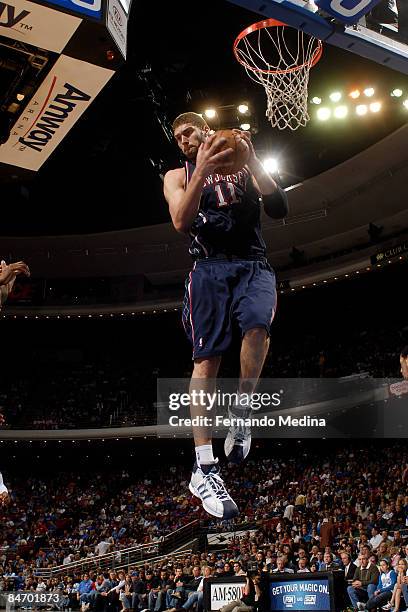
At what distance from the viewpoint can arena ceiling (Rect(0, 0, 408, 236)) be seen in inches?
585

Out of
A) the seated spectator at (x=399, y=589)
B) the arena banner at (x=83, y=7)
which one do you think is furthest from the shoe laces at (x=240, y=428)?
the seated spectator at (x=399, y=589)

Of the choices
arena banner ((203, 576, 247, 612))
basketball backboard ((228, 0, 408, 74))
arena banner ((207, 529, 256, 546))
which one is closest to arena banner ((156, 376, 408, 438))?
arena banner ((207, 529, 256, 546))

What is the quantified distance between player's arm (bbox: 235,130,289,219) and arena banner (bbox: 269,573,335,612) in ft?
23.8

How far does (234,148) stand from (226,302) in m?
0.80

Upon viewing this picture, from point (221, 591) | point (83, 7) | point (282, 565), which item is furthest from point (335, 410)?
point (83, 7)

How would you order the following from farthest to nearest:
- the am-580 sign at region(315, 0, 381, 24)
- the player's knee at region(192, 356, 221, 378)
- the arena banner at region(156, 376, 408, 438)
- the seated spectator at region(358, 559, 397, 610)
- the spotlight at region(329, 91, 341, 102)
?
1. the arena banner at region(156, 376, 408, 438)
2. the spotlight at region(329, 91, 341, 102)
3. the seated spectator at region(358, 559, 397, 610)
4. the am-580 sign at region(315, 0, 381, 24)
5. the player's knee at region(192, 356, 221, 378)

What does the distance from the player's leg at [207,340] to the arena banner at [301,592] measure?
6.69 meters

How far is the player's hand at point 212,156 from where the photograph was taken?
10.6 ft

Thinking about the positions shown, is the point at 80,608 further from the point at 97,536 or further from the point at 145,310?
the point at 145,310

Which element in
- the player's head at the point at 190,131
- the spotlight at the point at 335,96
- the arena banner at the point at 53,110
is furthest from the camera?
the spotlight at the point at 335,96

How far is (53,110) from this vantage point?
15.8ft

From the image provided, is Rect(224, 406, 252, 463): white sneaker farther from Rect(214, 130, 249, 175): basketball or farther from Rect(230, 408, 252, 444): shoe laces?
Rect(214, 130, 249, 175): basketball

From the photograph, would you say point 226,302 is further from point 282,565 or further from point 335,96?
Result: point 335,96

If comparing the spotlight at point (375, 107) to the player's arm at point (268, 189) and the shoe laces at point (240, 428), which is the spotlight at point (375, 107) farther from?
the shoe laces at point (240, 428)
